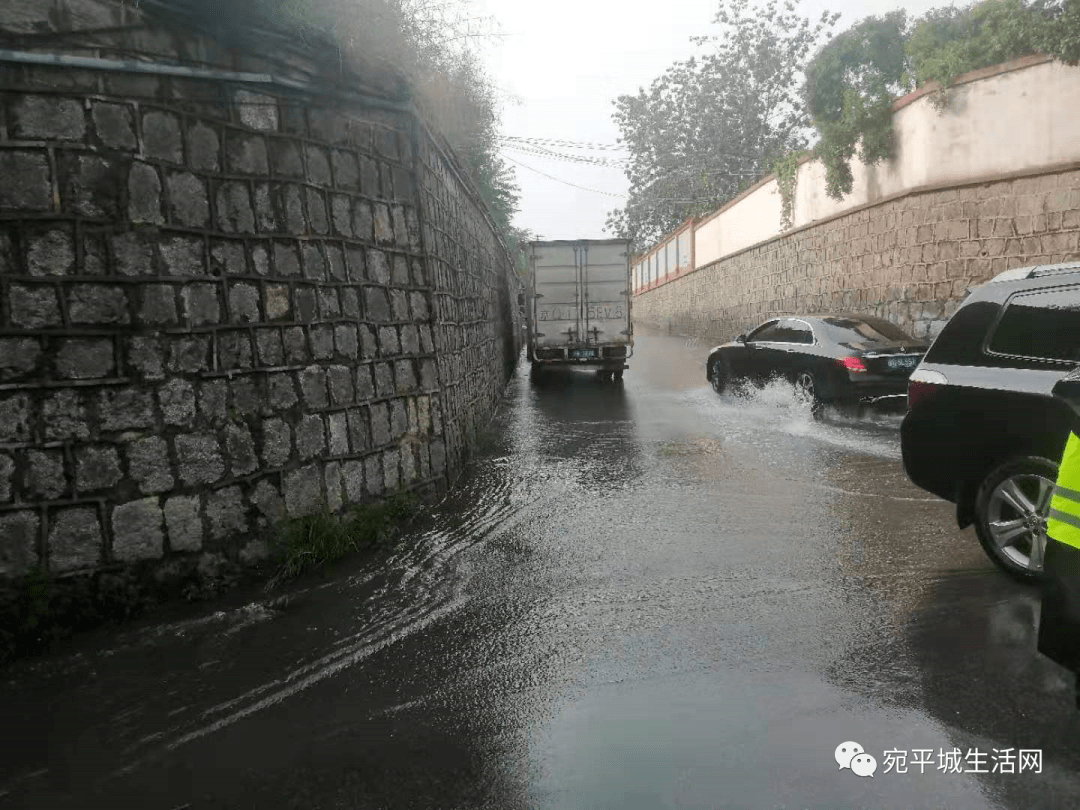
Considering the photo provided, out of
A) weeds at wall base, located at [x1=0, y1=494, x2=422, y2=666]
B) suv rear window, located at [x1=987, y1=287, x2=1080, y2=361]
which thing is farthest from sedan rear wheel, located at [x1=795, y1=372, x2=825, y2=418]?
weeds at wall base, located at [x1=0, y1=494, x2=422, y2=666]

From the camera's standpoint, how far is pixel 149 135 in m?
4.64

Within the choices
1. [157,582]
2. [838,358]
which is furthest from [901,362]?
[157,582]

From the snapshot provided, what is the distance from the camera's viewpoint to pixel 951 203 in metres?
15.2

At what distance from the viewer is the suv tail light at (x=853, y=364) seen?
33.1 ft

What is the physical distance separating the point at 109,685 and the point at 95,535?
109 centimetres

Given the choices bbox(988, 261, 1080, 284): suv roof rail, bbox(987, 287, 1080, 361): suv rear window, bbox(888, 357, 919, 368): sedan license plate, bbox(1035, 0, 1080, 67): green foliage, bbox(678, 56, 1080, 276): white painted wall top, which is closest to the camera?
bbox(987, 287, 1080, 361): suv rear window

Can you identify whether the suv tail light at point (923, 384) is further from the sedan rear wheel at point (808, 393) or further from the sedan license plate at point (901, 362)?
the sedan rear wheel at point (808, 393)

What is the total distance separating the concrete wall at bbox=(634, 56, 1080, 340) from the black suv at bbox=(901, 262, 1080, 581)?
10634 millimetres

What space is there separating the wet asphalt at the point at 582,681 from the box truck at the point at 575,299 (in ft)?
35.6

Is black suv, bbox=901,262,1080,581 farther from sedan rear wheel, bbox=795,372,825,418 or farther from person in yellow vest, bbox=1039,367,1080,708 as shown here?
sedan rear wheel, bbox=795,372,825,418

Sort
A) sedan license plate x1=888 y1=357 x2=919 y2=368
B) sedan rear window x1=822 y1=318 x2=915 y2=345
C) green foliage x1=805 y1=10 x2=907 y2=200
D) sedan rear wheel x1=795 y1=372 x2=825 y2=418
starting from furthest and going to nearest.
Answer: green foliage x1=805 y1=10 x2=907 y2=200, sedan rear wheel x1=795 y1=372 x2=825 y2=418, sedan rear window x1=822 y1=318 x2=915 y2=345, sedan license plate x1=888 y1=357 x2=919 y2=368

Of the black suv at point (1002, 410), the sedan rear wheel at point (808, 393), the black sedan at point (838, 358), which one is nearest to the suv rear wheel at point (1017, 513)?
the black suv at point (1002, 410)

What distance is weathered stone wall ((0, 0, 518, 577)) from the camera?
427 cm

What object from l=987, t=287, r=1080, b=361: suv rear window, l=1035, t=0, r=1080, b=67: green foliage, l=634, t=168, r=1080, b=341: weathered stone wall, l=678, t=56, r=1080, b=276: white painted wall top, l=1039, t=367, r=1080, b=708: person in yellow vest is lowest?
l=1039, t=367, r=1080, b=708: person in yellow vest
